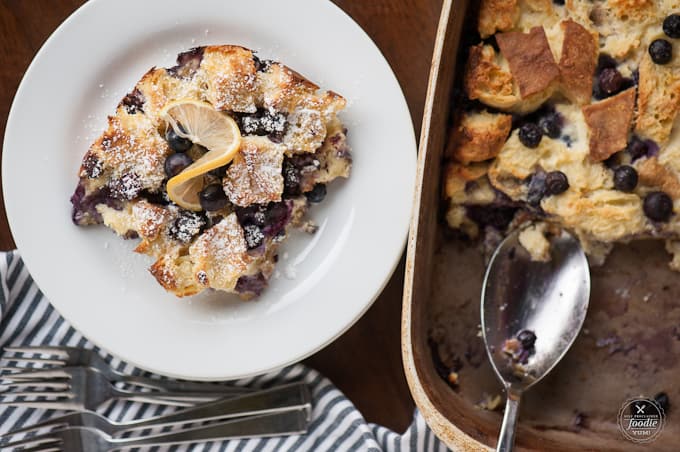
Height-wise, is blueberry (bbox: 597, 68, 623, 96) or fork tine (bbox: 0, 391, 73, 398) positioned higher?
blueberry (bbox: 597, 68, 623, 96)

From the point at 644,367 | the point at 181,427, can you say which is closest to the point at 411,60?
the point at 644,367

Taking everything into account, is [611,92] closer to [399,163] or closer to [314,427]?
[399,163]

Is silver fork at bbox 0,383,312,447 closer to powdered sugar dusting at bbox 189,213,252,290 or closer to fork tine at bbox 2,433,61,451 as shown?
fork tine at bbox 2,433,61,451

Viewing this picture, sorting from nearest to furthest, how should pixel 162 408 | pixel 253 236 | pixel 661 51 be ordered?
pixel 661 51 < pixel 253 236 < pixel 162 408

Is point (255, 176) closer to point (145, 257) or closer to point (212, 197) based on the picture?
point (212, 197)

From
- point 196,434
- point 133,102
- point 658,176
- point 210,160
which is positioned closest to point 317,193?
point 210,160

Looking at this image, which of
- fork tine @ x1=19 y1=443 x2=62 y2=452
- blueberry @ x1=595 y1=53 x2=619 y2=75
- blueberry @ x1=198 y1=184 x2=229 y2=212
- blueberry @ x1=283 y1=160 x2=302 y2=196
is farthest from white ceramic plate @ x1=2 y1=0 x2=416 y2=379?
blueberry @ x1=595 y1=53 x2=619 y2=75
